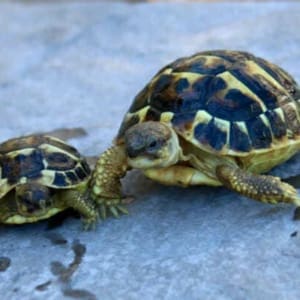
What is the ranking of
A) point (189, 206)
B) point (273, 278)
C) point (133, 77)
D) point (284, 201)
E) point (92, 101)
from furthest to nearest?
point (133, 77)
point (92, 101)
point (189, 206)
point (284, 201)
point (273, 278)

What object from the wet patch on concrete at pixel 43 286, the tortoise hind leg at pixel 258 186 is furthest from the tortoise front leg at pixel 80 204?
the tortoise hind leg at pixel 258 186

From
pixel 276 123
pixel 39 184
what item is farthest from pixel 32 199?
pixel 276 123

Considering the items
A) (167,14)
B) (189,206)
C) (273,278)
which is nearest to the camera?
(273,278)

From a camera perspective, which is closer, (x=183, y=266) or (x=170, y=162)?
(x=183, y=266)

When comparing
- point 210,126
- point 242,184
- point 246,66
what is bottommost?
point 242,184

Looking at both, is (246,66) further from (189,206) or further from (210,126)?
(189,206)

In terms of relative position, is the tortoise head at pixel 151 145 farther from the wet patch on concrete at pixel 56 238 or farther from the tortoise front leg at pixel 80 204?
the wet patch on concrete at pixel 56 238

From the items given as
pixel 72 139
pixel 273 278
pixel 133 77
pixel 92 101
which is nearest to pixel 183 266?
pixel 273 278

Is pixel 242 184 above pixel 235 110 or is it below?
below
